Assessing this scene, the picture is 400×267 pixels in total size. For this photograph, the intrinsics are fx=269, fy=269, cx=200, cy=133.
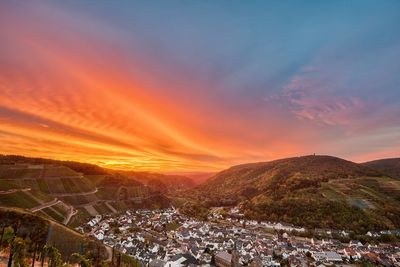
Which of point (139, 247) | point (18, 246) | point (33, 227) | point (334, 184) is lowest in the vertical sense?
point (139, 247)

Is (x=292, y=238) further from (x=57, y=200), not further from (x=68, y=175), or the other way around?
(x=68, y=175)

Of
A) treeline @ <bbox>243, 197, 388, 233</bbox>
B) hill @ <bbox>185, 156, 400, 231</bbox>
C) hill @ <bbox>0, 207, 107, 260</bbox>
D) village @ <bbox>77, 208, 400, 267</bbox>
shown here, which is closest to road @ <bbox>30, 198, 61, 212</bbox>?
village @ <bbox>77, 208, 400, 267</bbox>

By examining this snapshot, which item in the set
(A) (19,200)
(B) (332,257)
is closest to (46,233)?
(A) (19,200)

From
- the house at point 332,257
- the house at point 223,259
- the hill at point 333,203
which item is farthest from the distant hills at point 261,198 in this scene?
the house at point 223,259

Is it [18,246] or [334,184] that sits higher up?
[334,184]

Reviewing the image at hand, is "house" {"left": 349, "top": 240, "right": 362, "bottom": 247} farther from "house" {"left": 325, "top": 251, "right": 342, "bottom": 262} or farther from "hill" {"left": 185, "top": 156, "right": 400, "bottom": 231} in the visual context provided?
"house" {"left": 325, "top": 251, "right": 342, "bottom": 262}

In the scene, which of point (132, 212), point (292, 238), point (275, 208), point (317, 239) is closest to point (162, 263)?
point (292, 238)
